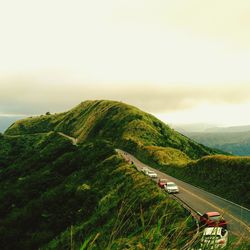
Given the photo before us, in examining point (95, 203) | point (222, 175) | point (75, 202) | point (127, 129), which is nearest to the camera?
point (95, 203)

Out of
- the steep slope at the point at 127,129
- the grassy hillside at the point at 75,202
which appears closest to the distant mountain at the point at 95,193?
the grassy hillside at the point at 75,202

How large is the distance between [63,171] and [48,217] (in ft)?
65.2

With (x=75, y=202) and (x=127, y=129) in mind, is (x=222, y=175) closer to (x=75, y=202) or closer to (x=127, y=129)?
(x=75, y=202)

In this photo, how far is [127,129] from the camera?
9950cm

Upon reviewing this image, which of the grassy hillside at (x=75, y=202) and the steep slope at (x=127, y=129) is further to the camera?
the steep slope at (x=127, y=129)

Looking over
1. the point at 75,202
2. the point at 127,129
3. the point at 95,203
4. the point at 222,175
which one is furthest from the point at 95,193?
the point at 127,129

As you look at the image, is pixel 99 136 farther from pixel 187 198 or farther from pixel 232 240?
pixel 232 240

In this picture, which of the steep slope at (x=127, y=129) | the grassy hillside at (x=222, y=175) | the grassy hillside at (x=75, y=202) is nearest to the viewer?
the grassy hillside at (x=75, y=202)

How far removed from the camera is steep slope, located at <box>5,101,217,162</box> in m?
91.8

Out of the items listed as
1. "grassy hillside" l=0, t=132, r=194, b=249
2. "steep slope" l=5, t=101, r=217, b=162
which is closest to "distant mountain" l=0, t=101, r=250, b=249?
"grassy hillside" l=0, t=132, r=194, b=249

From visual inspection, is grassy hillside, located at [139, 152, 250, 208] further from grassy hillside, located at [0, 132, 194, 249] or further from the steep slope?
the steep slope

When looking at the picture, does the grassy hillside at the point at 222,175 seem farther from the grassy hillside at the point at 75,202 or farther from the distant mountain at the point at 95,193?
the grassy hillside at the point at 75,202

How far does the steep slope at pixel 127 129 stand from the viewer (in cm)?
9175

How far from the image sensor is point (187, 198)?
3569cm
